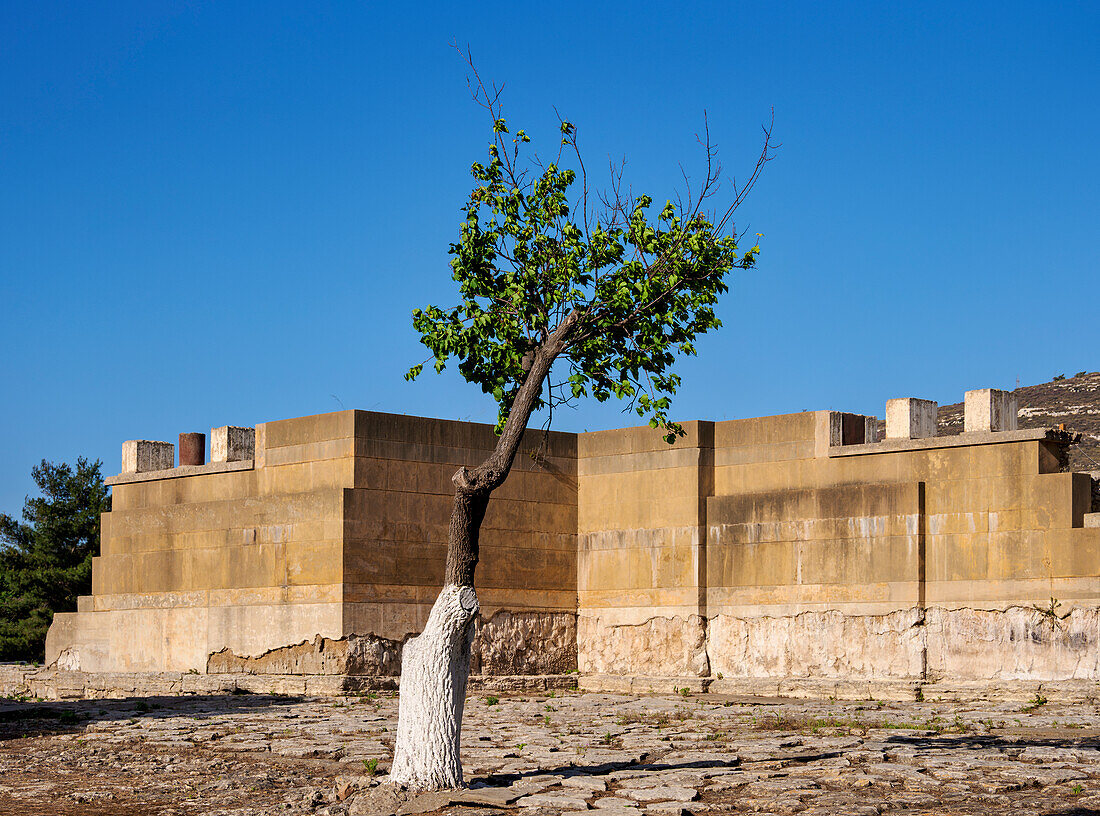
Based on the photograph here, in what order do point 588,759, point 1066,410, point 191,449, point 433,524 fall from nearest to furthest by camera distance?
point 588,759 < point 433,524 < point 191,449 < point 1066,410

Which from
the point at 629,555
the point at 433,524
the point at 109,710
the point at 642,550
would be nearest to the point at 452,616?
the point at 109,710

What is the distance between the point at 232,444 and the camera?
70.0 ft

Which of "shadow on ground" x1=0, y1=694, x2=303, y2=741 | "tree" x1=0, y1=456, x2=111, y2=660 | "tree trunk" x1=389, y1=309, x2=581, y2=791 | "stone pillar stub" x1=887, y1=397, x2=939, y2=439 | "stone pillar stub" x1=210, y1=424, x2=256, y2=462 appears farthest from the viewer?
"tree" x1=0, y1=456, x2=111, y2=660

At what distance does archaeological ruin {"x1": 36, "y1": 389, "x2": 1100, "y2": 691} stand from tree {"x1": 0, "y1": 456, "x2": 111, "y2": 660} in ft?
46.7

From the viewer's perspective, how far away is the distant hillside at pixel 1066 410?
132 ft

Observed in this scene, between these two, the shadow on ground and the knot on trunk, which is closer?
the knot on trunk

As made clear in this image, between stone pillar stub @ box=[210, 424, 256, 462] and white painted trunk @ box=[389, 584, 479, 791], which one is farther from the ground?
stone pillar stub @ box=[210, 424, 256, 462]

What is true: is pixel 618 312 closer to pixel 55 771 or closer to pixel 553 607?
pixel 55 771

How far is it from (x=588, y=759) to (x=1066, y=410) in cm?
3957

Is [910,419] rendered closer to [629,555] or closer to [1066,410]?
[629,555]

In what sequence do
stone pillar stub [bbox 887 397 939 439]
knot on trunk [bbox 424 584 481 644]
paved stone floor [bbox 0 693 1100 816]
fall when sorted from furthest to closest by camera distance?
stone pillar stub [bbox 887 397 939 439] → knot on trunk [bbox 424 584 481 644] → paved stone floor [bbox 0 693 1100 816]

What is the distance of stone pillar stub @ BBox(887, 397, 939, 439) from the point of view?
18.6 m

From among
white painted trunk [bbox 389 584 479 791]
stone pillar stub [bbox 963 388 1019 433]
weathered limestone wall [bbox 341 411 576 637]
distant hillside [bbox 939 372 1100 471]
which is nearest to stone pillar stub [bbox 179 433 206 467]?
weathered limestone wall [bbox 341 411 576 637]

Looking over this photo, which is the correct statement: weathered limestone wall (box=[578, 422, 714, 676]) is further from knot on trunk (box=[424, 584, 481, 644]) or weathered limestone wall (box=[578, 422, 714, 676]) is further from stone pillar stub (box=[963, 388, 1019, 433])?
knot on trunk (box=[424, 584, 481, 644])
